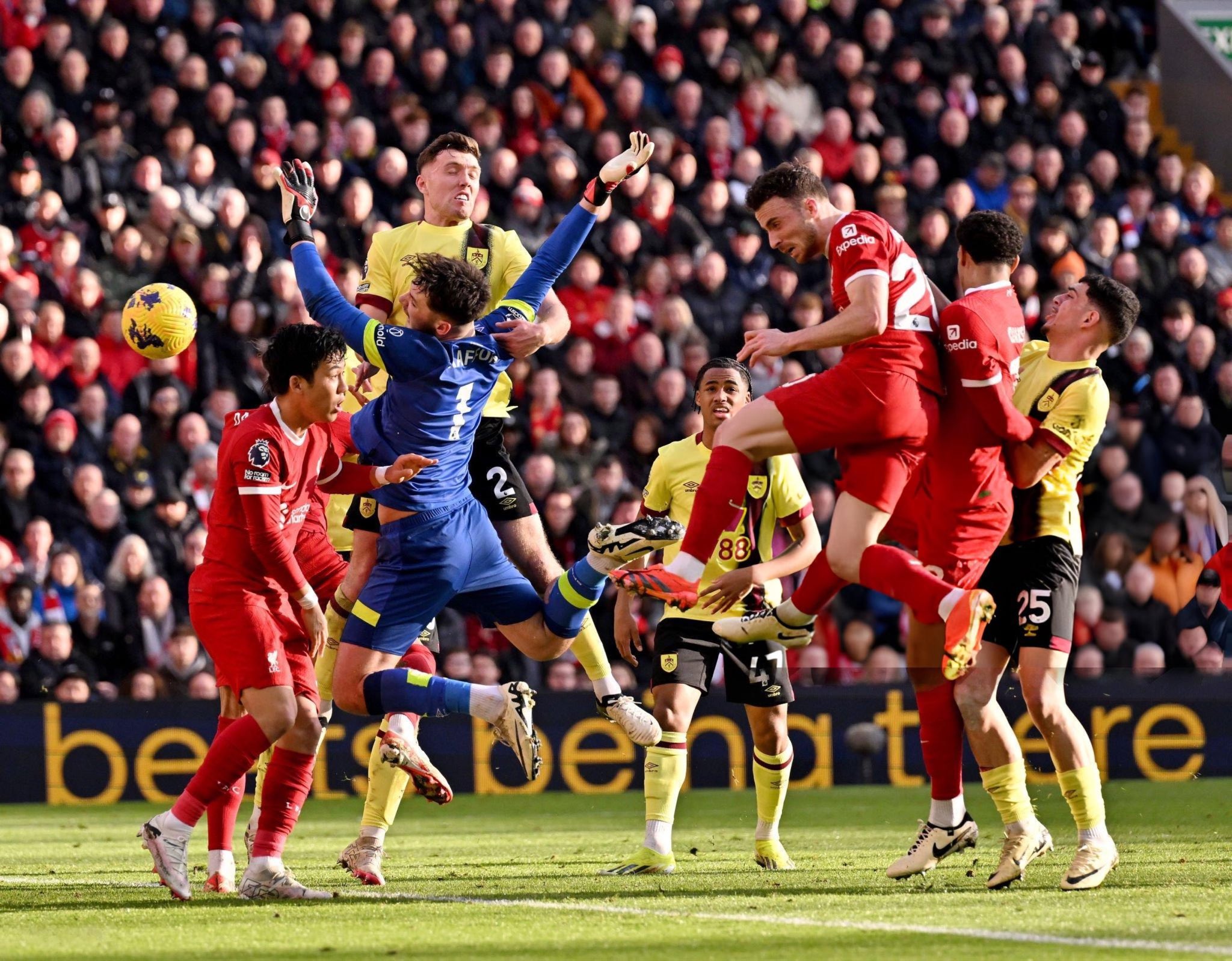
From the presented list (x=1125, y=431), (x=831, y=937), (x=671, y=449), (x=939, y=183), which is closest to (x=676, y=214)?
(x=939, y=183)

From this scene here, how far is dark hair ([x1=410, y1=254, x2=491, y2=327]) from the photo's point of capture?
721 cm

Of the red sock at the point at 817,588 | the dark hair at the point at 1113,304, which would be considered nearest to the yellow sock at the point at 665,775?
the red sock at the point at 817,588

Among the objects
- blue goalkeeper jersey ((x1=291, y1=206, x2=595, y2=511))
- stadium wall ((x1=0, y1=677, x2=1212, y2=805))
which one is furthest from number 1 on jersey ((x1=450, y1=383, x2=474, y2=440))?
stadium wall ((x1=0, y1=677, x2=1212, y2=805))

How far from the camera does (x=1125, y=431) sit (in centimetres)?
1423

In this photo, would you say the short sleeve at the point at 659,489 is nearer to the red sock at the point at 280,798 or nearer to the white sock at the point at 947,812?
the white sock at the point at 947,812

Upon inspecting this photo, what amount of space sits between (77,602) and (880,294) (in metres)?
7.32

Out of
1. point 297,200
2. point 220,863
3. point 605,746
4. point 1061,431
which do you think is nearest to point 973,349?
point 1061,431

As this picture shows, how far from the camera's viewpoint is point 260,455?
22.1 ft

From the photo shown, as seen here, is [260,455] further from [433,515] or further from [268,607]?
[433,515]

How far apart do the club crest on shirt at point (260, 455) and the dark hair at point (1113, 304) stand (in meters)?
3.23

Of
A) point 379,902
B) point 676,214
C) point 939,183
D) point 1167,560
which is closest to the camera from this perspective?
point 379,902

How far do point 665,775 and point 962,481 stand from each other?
1956 mm

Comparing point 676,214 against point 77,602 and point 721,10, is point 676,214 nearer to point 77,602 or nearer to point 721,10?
point 721,10

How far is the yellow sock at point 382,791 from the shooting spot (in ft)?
25.4
